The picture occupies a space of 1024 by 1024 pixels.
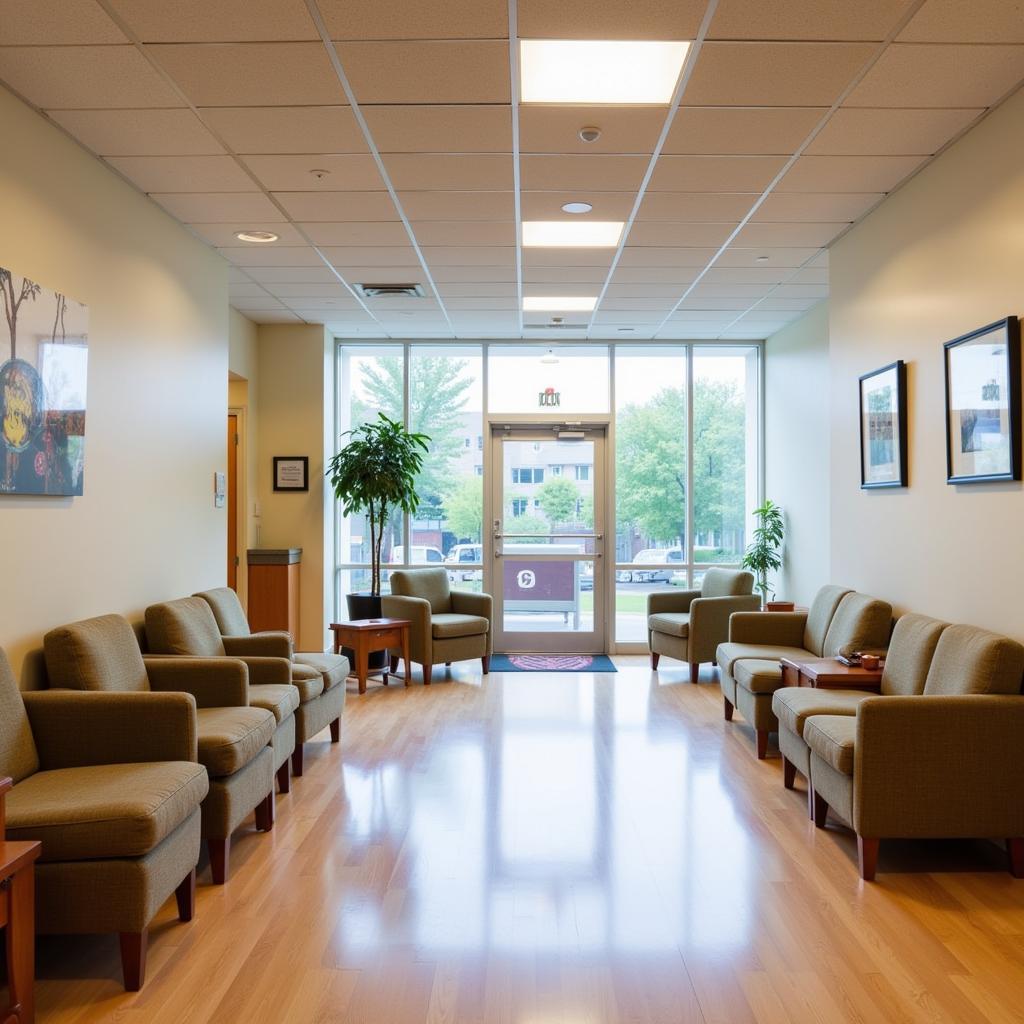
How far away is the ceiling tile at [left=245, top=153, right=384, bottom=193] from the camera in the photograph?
4180mm

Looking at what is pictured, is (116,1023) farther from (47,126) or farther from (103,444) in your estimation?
(47,126)

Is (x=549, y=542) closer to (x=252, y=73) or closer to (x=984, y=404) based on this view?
(x=984, y=404)

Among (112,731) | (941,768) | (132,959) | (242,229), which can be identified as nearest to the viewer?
(132,959)

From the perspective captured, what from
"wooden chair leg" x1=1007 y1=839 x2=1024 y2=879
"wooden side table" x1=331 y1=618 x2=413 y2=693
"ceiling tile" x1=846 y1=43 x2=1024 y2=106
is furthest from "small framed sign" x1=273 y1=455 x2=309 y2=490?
"wooden chair leg" x1=1007 y1=839 x2=1024 y2=879

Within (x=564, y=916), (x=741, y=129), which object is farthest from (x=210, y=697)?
(x=741, y=129)

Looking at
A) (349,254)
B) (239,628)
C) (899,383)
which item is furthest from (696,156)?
(239,628)

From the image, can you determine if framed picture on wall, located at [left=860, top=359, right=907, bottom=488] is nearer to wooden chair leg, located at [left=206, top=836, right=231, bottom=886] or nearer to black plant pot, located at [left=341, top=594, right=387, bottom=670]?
wooden chair leg, located at [left=206, top=836, right=231, bottom=886]

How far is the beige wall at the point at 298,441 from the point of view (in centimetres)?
810

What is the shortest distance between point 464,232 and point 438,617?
3.47 metres

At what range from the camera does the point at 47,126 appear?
373 cm

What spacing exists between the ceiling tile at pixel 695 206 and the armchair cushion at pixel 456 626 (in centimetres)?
367

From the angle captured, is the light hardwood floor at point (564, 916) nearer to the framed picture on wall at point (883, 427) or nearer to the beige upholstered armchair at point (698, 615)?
the framed picture on wall at point (883, 427)

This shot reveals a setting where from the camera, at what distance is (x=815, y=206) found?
15.9 feet

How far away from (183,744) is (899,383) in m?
3.85
